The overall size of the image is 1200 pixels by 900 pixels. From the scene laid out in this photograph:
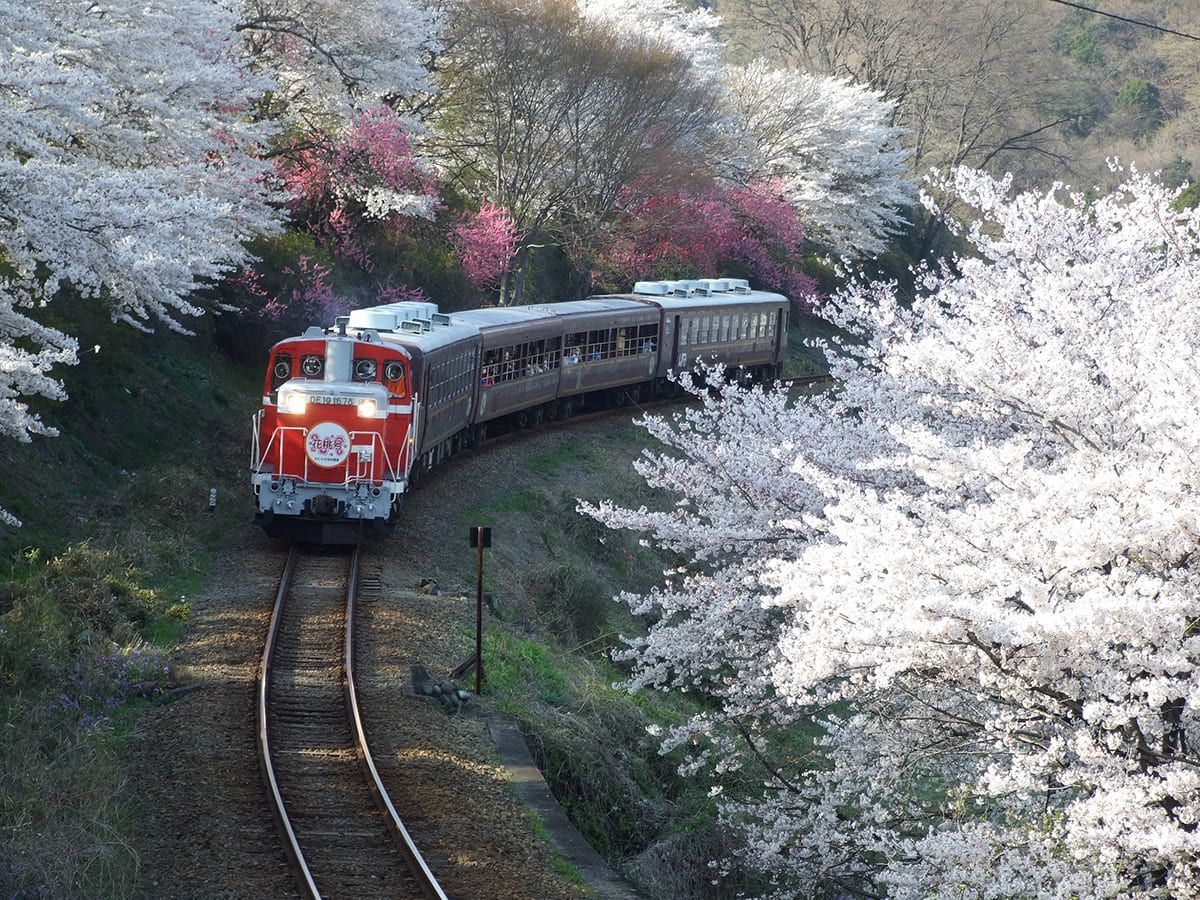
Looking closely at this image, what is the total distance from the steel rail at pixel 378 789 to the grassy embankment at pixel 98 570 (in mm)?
1632

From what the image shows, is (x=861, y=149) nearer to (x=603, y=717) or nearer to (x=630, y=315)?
(x=630, y=315)

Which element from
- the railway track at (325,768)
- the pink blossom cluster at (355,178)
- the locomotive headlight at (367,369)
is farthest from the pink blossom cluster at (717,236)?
the railway track at (325,768)

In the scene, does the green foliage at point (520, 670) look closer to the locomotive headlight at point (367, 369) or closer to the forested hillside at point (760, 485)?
the forested hillside at point (760, 485)

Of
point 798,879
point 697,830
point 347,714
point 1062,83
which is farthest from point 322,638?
point 1062,83

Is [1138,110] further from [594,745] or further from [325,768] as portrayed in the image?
[325,768]

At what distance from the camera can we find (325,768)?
10.8 metres

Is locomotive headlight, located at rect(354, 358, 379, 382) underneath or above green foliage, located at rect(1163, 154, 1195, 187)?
underneath

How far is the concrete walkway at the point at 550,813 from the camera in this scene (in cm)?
921

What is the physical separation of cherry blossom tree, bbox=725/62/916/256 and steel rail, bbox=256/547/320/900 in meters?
36.0

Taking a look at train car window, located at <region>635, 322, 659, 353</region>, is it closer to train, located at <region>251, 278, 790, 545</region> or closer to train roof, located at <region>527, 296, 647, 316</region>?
train, located at <region>251, 278, 790, 545</region>

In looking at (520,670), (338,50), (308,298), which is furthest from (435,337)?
(338,50)

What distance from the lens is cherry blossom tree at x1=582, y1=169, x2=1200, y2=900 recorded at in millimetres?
7371

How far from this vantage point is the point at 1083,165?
65.4m

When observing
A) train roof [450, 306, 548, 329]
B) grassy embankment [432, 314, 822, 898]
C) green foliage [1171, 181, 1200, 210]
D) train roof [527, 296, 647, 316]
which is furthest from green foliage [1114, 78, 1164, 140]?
grassy embankment [432, 314, 822, 898]
